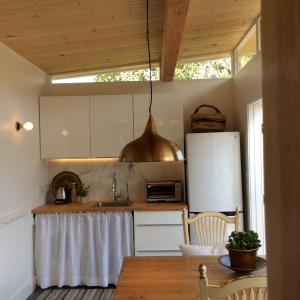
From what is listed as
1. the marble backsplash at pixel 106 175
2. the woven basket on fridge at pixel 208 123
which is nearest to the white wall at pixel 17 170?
the marble backsplash at pixel 106 175

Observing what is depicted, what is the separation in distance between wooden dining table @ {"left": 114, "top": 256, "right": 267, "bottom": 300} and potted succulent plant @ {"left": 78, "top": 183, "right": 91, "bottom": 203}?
187 cm

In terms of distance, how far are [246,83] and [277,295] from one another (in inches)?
128

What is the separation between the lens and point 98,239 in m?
3.73

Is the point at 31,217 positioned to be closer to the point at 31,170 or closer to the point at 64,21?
the point at 31,170

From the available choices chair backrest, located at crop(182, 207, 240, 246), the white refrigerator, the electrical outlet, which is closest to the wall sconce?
the electrical outlet

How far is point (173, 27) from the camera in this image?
237cm

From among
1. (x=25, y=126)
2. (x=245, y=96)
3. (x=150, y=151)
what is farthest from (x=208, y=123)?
(x=150, y=151)

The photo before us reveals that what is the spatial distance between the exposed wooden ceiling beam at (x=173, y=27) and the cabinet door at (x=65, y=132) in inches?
46.3

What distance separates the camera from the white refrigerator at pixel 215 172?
3.70 metres

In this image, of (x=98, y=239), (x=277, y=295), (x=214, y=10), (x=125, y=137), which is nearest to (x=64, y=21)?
(x=214, y=10)

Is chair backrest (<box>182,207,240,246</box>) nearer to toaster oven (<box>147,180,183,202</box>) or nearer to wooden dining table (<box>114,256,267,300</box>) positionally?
wooden dining table (<box>114,256,267,300</box>)

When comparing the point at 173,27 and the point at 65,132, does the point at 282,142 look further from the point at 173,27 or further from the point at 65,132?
the point at 65,132

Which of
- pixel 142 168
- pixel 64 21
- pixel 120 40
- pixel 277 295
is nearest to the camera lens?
pixel 277 295

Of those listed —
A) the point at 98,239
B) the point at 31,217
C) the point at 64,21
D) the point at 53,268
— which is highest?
the point at 64,21
